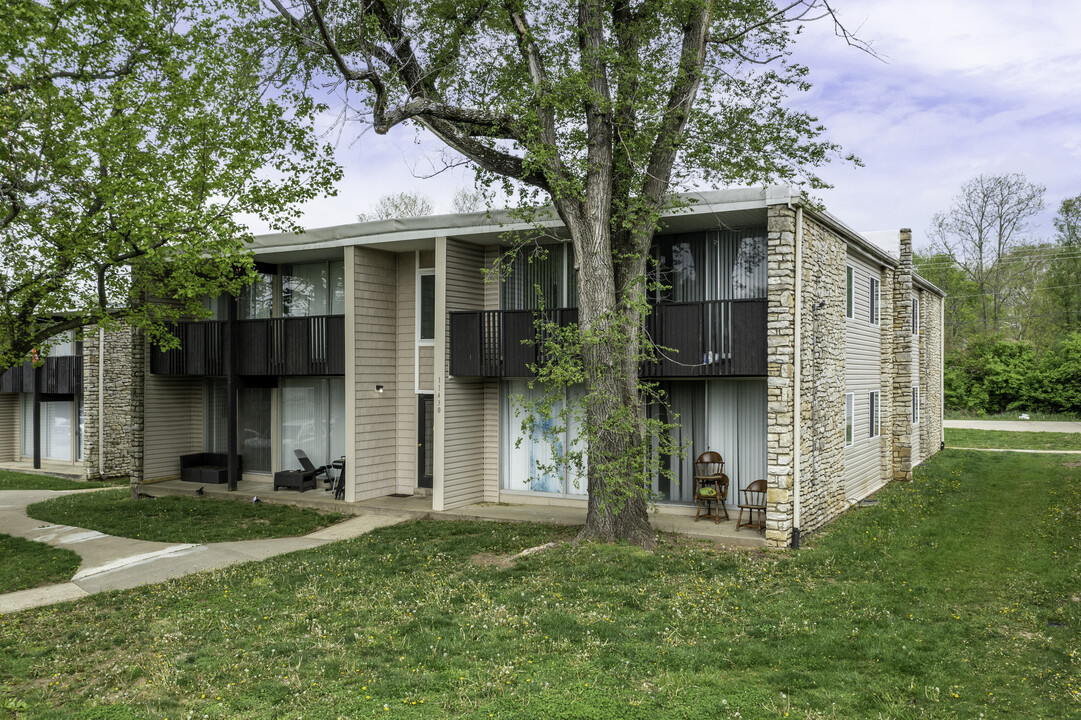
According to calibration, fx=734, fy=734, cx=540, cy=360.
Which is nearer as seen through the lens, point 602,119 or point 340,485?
point 602,119

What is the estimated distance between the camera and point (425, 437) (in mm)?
15859

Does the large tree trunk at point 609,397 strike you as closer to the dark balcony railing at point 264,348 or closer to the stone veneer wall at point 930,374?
the dark balcony railing at point 264,348

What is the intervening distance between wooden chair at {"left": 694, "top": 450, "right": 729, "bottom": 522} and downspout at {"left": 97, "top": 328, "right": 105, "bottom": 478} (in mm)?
15863

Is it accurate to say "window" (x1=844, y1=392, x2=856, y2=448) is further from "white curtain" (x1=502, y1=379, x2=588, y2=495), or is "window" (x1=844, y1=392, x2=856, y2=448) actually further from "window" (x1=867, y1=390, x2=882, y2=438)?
"white curtain" (x1=502, y1=379, x2=588, y2=495)

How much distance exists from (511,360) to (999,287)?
40.6 meters

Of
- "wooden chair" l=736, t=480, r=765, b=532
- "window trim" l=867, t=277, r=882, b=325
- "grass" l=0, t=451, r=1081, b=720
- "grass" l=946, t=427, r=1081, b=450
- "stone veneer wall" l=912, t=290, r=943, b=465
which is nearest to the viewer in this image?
"grass" l=0, t=451, r=1081, b=720

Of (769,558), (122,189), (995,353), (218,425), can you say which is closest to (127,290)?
(122,189)

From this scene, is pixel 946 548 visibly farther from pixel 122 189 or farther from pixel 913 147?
pixel 913 147

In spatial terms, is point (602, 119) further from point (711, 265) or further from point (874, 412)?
point (874, 412)

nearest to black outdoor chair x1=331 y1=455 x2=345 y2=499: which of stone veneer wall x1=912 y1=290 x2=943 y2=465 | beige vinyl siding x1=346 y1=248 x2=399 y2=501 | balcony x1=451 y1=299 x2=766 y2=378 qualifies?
beige vinyl siding x1=346 y1=248 x2=399 y2=501

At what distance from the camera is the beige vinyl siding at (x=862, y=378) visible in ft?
48.3

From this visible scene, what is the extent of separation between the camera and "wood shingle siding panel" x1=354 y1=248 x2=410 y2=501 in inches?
597

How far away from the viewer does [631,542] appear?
10.7 meters

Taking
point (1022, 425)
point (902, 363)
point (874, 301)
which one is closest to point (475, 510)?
point (874, 301)
